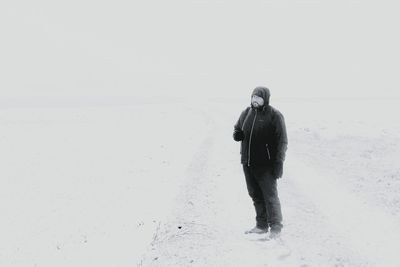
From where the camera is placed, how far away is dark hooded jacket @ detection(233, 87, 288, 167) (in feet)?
24.0

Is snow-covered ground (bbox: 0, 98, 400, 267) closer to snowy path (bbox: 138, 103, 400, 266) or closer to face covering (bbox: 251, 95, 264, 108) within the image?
snowy path (bbox: 138, 103, 400, 266)

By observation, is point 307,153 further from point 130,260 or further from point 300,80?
point 300,80

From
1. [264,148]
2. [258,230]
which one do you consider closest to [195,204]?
[258,230]

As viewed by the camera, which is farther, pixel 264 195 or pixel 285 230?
pixel 285 230

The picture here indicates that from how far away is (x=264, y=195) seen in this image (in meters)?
7.62

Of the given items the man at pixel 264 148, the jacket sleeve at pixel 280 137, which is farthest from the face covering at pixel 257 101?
the jacket sleeve at pixel 280 137

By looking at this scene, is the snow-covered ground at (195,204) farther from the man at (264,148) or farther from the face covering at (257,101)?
the face covering at (257,101)

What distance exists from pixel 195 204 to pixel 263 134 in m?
3.39

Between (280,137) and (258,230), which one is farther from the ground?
(280,137)

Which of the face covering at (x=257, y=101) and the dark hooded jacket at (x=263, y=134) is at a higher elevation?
the face covering at (x=257, y=101)

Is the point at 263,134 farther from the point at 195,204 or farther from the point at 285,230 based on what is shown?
the point at 195,204

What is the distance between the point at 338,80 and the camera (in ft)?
463

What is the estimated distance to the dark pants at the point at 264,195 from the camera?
296 inches

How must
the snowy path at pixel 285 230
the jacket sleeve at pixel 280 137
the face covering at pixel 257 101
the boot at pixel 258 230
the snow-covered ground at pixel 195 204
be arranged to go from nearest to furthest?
the snowy path at pixel 285 230 → the face covering at pixel 257 101 → the jacket sleeve at pixel 280 137 → the snow-covered ground at pixel 195 204 → the boot at pixel 258 230
